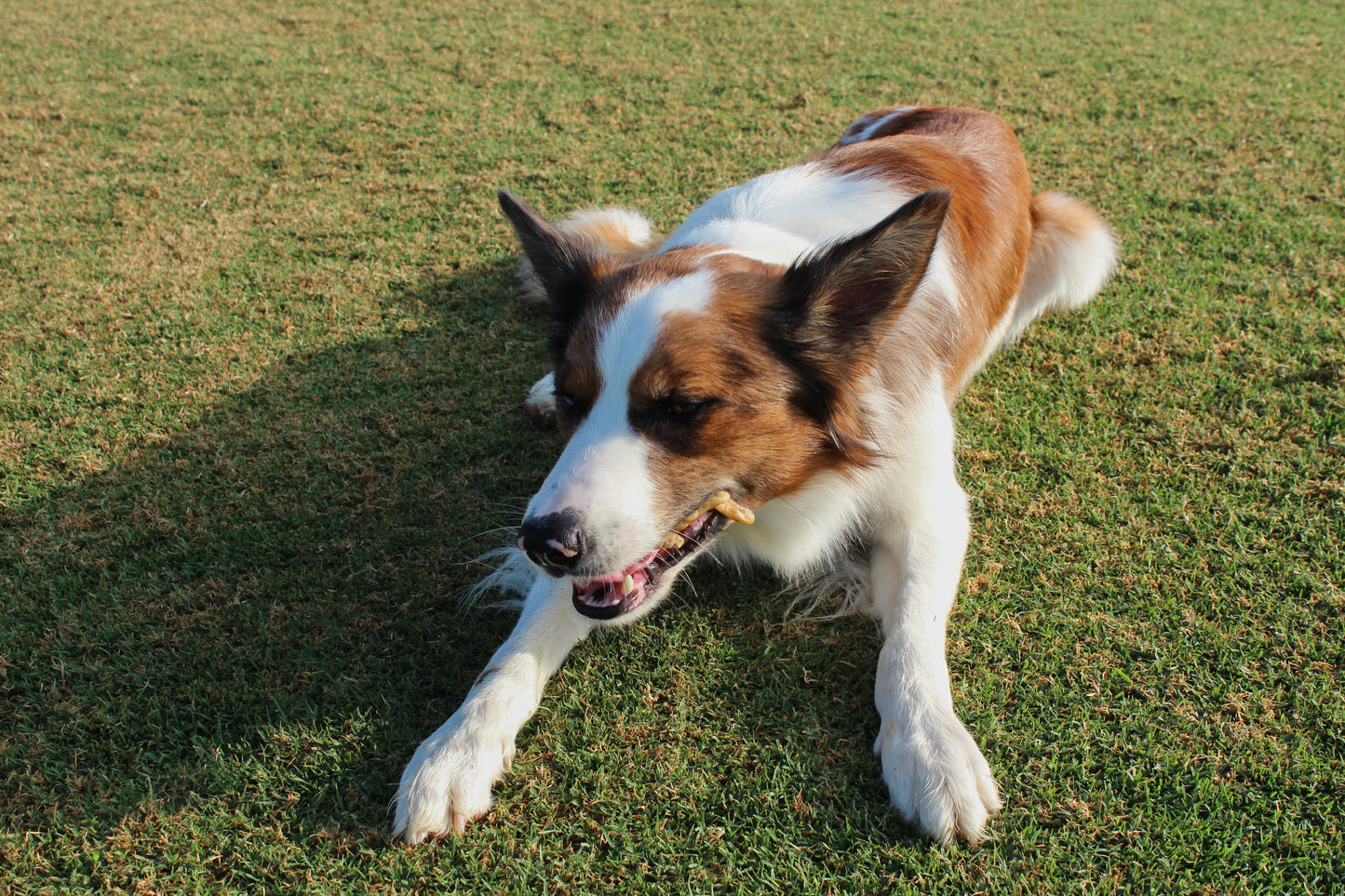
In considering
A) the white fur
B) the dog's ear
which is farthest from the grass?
the white fur

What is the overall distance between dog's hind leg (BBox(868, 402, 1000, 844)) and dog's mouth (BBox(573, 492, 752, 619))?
587mm

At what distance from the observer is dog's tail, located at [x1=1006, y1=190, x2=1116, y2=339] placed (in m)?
3.98

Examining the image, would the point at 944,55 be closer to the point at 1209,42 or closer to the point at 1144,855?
the point at 1209,42

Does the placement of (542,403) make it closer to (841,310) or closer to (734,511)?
(734,511)

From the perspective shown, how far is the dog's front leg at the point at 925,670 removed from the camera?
2.08 meters

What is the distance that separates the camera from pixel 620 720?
2.41 metres

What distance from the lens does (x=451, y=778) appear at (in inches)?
84.7

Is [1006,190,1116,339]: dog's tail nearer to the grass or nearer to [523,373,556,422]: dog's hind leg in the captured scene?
the grass

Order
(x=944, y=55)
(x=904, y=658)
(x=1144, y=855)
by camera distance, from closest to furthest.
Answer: (x=1144, y=855) < (x=904, y=658) < (x=944, y=55)

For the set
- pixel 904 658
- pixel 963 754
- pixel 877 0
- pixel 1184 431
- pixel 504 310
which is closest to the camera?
pixel 963 754

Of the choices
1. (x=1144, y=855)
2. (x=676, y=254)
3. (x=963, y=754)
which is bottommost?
(x=1144, y=855)

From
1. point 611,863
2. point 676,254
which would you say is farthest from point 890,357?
point 611,863

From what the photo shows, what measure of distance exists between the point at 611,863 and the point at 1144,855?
1.28m

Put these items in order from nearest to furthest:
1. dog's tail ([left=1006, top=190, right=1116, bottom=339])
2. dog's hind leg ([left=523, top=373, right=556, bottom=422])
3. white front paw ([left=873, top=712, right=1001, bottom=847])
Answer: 1. white front paw ([left=873, top=712, right=1001, bottom=847])
2. dog's hind leg ([left=523, top=373, right=556, bottom=422])
3. dog's tail ([left=1006, top=190, right=1116, bottom=339])
